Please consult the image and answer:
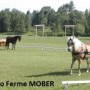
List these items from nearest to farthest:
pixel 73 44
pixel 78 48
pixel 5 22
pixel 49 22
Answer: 1. pixel 73 44
2. pixel 78 48
3. pixel 5 22
4. pixel 49 22

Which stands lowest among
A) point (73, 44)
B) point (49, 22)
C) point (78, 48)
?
point (49, 22)

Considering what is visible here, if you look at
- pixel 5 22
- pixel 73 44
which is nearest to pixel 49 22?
pixel 5 22

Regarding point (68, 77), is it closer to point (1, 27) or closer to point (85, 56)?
point (85, 56)

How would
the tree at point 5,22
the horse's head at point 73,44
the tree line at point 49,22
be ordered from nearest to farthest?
the horse's head at point 73,44 → the tree line at point 49,22 → the tree at point 5,22

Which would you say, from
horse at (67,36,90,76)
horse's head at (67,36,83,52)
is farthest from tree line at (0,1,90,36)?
horse's head at (67,36,83,52)

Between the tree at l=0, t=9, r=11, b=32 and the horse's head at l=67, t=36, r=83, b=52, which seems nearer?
the horse's head at l=67, t=36, r=83, b=52

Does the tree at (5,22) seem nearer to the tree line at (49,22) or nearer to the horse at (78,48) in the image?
the tree line at (49,22)

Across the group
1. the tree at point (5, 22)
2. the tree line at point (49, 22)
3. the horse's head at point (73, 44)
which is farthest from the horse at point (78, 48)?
the tree at point (5, 22)

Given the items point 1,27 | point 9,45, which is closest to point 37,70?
point 9,45

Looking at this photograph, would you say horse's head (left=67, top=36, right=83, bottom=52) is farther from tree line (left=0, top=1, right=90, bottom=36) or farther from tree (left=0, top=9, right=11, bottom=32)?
tree (left=0, top=9, right=11, bottom=32)

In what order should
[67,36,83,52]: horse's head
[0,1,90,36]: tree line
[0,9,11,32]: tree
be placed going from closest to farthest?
[67,36,83,52]: horse's head
[0,1,90,36]: tree line
[0,9,11,32]: tree

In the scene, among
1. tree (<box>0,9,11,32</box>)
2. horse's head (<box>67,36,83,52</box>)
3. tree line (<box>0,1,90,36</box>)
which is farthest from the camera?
tree (<box>0,9,11,32</box>)

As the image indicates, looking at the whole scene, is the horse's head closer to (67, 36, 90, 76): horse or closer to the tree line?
(67, 36, 90, 76): horse

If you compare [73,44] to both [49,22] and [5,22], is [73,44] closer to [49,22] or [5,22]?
[5,22]
